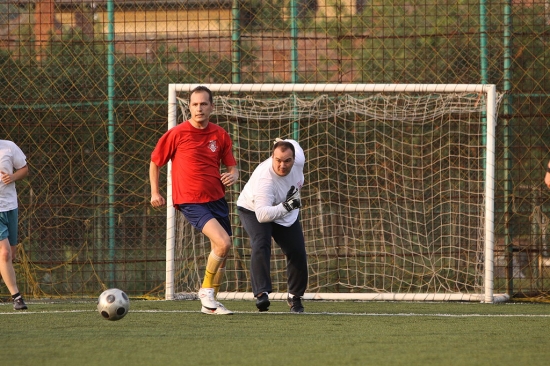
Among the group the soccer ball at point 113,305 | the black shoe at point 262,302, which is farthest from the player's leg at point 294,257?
the soccer ball at point 113,305

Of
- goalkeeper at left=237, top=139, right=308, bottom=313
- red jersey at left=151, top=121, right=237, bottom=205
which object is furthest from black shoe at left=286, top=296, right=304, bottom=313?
red jersey at left=151, top=121, right=237, bottom=205

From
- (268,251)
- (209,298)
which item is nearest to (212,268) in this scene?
(209,298)

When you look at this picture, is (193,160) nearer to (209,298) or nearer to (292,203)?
(292,203)

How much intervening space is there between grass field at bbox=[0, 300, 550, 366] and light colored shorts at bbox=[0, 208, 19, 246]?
66 cm

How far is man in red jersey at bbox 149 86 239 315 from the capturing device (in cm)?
778

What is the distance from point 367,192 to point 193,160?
10.9 feet

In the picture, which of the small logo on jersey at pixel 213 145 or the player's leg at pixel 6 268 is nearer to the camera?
the small logo on jersey at pixel 213 145

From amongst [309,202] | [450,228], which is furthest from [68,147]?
[450,228]

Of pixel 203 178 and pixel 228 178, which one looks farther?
pixel 203 178

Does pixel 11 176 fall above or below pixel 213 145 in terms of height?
below

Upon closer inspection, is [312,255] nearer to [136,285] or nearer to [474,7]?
[136,285]

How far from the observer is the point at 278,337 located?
616cm

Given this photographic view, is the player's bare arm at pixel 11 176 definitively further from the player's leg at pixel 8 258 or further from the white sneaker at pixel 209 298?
the white sneaker at pixel 209 298

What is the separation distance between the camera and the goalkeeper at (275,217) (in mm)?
7941
